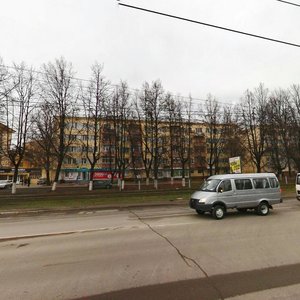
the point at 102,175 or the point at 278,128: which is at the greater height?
the point at 278,128

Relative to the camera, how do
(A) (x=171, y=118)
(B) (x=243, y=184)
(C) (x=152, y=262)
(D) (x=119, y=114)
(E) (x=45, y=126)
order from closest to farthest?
1. (C) (x=152, y=262)
2. (B) (x=243, y=184)
3. (E) (x=45, y=126)
4. (D) (x=119, y=114)
5. (A) (x=171, y=118)

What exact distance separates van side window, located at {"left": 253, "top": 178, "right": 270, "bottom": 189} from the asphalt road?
3.71 meters

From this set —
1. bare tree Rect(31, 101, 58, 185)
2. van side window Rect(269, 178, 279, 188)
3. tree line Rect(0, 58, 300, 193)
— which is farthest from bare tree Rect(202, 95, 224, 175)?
van side window Rect(269, 178, 279, 188)

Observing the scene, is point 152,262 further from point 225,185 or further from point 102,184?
point 102,184

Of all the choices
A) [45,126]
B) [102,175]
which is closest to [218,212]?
[45,126]

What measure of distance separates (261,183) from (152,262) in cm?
1071

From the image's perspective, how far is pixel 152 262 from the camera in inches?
282

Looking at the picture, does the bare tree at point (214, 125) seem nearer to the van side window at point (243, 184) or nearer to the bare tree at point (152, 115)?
the bare tree at point (152, 115)

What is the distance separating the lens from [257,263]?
703cm

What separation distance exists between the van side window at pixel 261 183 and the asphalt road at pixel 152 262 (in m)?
3.71

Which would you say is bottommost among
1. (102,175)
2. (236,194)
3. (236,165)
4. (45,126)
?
(236,194)

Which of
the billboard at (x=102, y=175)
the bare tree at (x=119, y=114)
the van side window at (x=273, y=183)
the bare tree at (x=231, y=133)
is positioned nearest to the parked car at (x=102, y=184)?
the billboard at (x=102, y=175)

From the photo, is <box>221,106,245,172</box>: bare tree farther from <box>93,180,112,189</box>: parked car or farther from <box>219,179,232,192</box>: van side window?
<box>219,179,232,192</box>: van side window

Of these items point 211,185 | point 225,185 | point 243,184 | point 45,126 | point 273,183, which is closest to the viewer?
point 225,185
